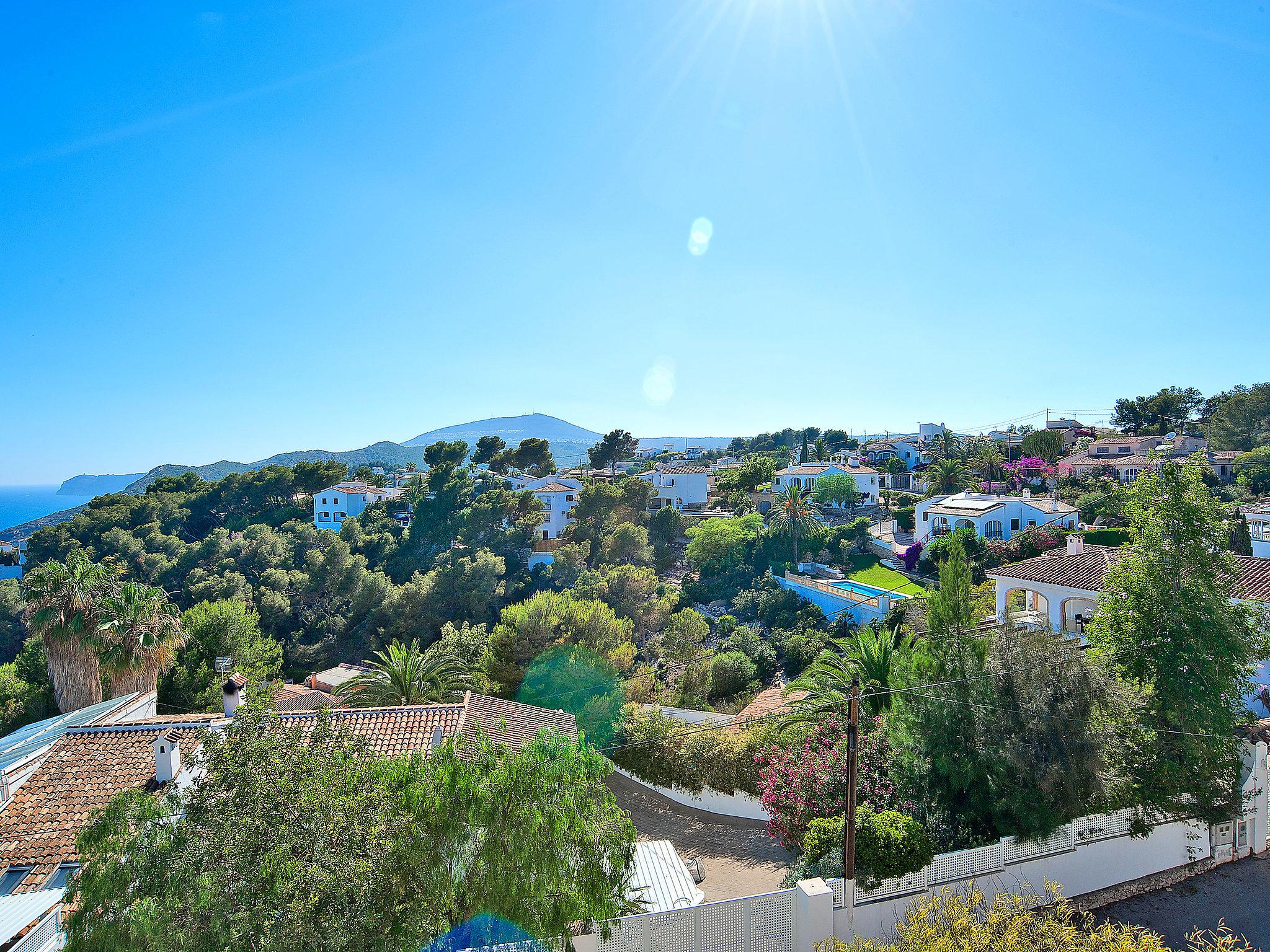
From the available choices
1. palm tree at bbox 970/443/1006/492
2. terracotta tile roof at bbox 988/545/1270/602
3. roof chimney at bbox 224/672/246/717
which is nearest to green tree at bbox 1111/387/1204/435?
palm tree at bbox 970/443/1006/492

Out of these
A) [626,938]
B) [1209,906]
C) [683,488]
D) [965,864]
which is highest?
[683,488]

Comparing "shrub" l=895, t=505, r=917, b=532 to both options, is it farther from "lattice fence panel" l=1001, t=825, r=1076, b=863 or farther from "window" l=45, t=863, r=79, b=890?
"window" l=45, t=863, r=79, b=890

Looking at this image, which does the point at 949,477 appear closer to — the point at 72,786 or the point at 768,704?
the point at 768,704

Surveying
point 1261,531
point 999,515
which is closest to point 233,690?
point 1261,531

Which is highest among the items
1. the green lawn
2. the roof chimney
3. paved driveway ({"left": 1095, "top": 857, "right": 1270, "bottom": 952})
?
the roof chimney

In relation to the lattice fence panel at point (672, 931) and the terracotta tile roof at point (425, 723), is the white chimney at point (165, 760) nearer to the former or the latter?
the terracotta tile roof at point (425, 723)

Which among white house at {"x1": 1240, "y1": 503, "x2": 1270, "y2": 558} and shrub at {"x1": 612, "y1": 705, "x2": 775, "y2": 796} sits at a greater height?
white house at {"x1": 1240, "y1": 503, "x2": 1270, "y2": 558}
